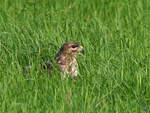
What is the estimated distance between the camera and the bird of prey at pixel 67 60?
27.0 ft

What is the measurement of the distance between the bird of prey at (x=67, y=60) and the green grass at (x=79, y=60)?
0.14m

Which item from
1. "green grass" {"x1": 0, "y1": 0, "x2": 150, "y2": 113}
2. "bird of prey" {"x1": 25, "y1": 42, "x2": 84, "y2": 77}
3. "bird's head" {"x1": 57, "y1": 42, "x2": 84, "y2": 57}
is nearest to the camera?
"green grass" {"x1": 0, "y1": 0, "x2": 150, "y2": 113}

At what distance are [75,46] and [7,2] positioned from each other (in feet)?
14.4

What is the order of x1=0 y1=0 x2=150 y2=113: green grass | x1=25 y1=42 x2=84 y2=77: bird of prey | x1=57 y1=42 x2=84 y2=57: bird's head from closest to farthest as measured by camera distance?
1. x1=0 y1=0 x2=150 y2=113: green grass
2. x1=25 y1=42 x2=84 y2=77: bird of prey
3. x1=57 y1=42 x2=84 y2=57: bird's head

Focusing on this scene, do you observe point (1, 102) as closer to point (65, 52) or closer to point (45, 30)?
point (65, 52)

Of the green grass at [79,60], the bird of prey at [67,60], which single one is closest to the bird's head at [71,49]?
the bird of prey at [67,60]

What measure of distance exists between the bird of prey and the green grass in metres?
0.14

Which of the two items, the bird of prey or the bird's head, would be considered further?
the bird's head

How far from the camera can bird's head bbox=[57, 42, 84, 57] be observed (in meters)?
8.53

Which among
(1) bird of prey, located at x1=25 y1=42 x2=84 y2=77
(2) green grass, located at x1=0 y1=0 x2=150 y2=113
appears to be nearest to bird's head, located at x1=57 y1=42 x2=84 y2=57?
(1) bird of prey, located at x1=25 y1=42 x2=84 y2=77

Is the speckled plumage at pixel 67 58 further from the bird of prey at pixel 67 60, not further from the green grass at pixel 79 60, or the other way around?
the green grass at pixel 79 60

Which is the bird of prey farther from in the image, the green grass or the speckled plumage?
the green grass

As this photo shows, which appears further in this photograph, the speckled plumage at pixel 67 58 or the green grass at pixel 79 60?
the speckled plumage at pixel 67 58

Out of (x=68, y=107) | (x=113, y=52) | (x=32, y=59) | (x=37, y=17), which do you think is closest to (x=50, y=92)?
(x=68, y=107)
